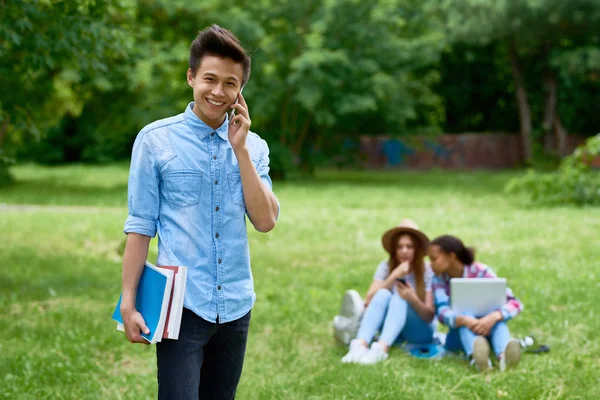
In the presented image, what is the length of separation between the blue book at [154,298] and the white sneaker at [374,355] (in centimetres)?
310

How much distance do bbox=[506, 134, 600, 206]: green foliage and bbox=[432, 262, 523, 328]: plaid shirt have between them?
10.5m

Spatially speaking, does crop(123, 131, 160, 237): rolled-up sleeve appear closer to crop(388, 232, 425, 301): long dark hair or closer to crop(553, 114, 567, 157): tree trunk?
crop(388, 232, 425, 301): long dark hair

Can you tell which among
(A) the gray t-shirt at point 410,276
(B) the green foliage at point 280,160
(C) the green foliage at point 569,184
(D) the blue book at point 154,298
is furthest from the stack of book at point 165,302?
(B) the green foliage at point 280,160

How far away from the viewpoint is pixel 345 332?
6.22 m

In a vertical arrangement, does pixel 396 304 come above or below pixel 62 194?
below

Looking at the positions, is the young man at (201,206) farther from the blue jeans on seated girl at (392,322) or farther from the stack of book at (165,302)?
the blue jeans on seated girl at (392,322)

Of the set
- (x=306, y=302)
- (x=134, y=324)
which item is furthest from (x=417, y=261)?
(x=134, y=324)

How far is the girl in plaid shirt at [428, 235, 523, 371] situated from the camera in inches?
216

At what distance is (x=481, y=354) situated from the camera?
18.0ft

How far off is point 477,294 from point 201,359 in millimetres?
3268

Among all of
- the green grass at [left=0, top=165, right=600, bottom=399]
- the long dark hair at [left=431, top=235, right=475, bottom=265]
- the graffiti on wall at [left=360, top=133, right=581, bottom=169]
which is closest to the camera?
the green grass at [left=0, top=165, right=600, bottom=399]

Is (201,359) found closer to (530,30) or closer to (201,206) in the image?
(201,206)

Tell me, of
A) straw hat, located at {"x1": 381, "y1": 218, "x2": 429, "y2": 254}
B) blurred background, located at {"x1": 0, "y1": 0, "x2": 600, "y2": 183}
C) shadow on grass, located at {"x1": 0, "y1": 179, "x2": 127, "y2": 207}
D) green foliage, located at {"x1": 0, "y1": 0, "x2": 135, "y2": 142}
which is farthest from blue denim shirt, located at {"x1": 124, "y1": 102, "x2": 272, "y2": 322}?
shadow on grass, located at {"x1": 0, "y1": 179, "x2": 127, "y2": 207}

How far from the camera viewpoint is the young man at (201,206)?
110 inches
